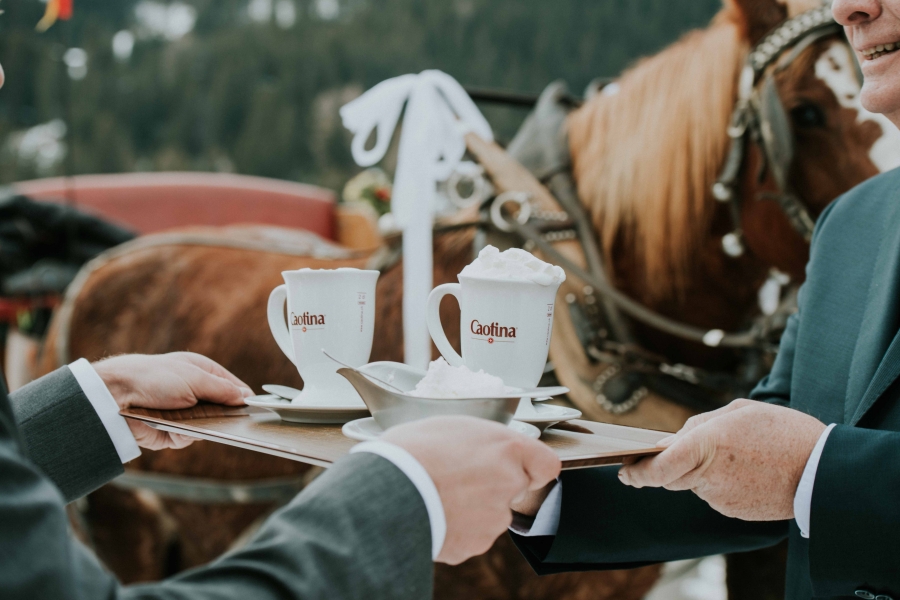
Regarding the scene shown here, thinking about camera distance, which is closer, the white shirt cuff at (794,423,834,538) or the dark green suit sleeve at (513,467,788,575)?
the white shirt cuff at (794,423,834,538)

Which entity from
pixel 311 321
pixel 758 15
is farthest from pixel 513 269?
pixel 758 15

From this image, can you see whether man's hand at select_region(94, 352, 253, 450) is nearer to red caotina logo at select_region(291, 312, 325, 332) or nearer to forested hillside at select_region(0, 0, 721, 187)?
red caotina logo at select_region(291, 312, 325, 332)

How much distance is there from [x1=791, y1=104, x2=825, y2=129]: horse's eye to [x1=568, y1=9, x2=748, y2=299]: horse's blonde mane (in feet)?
0.37

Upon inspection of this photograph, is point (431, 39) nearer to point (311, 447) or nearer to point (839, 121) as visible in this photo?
point (839, 121)

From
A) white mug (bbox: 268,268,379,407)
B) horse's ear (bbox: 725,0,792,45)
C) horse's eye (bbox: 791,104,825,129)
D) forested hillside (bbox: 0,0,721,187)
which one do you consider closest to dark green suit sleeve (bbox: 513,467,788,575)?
white mug (bbox: 268,268,379,407)

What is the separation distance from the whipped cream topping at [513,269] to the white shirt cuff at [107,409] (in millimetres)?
307

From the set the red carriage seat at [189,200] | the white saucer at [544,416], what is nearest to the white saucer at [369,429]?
the white saucer at [544,416]

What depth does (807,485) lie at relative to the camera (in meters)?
0.51

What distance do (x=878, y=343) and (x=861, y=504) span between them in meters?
0.14

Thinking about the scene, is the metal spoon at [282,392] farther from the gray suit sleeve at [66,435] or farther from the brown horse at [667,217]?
the brown horse at [667,217]

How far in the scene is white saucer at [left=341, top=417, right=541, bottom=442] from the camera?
0.42 meters

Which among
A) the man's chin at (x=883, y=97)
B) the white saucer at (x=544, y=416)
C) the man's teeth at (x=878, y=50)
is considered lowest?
the white saucer at (x=544, y=416)

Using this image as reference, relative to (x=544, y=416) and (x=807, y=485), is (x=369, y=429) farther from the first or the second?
(x=807, y=485)

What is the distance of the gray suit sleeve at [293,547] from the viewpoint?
0.96 ft
